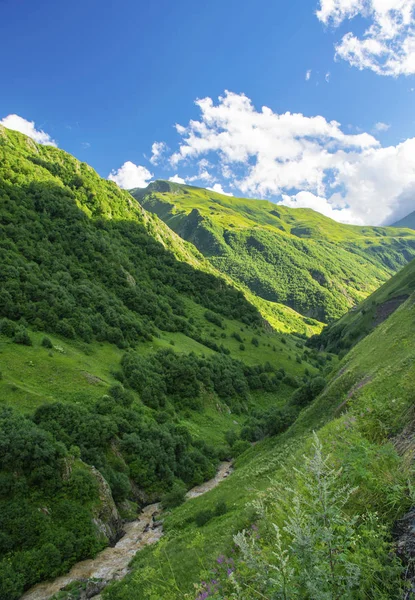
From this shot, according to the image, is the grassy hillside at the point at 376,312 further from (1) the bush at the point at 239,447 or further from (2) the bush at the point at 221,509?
(2) the bush at the point at 221,509

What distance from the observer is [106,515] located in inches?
1426

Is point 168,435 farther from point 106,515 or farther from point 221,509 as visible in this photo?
point 221,509

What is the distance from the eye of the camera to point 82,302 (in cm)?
9231

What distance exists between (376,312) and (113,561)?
12326 cm

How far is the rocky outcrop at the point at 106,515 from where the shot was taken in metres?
34.6

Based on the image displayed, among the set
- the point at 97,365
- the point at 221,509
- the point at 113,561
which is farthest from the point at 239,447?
the point at 221,509

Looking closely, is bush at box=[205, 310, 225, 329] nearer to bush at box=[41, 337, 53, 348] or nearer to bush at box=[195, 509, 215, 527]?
bush at box=[41, 337, 53, 348]

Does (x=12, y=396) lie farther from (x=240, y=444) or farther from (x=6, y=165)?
(x=6, y=165)

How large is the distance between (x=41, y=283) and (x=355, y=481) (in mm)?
87332

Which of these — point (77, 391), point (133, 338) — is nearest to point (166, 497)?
point (77, 391)

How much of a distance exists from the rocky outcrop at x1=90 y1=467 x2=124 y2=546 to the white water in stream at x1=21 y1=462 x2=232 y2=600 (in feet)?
2.83

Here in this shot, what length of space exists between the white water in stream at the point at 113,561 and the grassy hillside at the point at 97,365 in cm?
88

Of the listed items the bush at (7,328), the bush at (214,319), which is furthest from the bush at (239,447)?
the bush at (214,319)

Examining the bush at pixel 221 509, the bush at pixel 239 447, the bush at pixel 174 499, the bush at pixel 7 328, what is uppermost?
the bush at pixel 7 328
